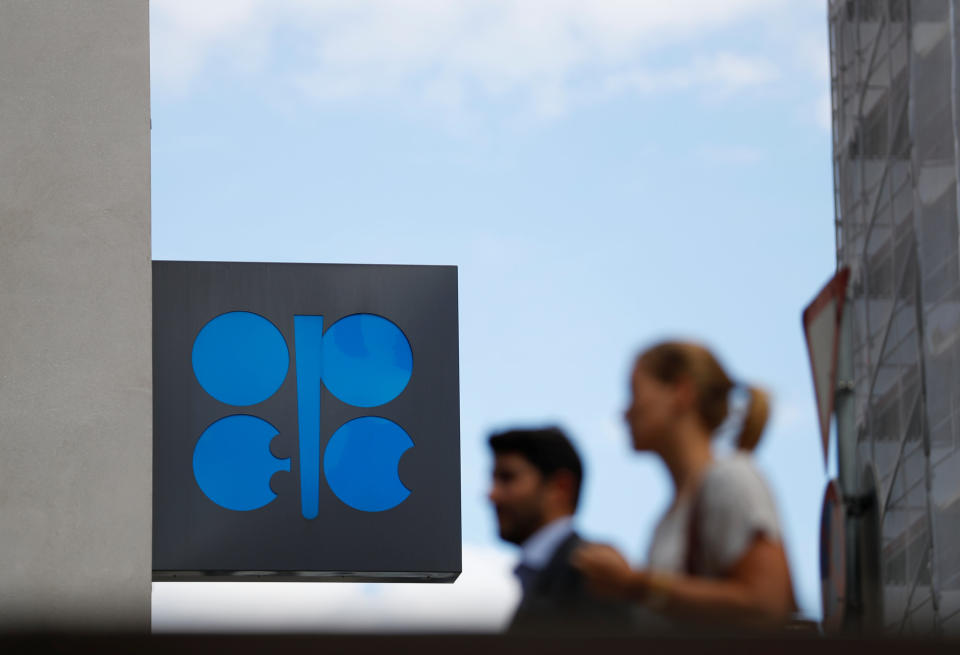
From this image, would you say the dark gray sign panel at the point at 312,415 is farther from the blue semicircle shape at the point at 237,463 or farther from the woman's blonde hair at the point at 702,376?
the woman's blonde hair at the point at 702,376

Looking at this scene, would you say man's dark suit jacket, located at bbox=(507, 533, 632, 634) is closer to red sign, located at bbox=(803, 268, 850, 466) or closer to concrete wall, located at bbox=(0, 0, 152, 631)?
red sign, located at bbox=(803, 268, 850, 466)

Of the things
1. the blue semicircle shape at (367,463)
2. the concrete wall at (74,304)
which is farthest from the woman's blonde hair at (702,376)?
the blue semicircle shape at (367,463)

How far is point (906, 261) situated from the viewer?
2628cm

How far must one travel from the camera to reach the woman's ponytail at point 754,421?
323 centimetres

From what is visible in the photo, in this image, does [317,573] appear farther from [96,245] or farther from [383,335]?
[96,245]

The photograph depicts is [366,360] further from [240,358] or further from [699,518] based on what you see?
[699,518]

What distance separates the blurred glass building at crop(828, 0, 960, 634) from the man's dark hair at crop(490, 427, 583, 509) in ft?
56.9

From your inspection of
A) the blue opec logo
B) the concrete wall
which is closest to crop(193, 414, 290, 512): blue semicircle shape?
the blue opec logo

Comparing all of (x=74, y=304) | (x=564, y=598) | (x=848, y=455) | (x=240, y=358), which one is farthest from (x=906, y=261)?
(x=564, y=598)

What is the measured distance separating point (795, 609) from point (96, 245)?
492 inches

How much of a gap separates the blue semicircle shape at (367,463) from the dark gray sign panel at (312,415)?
2 centimetres

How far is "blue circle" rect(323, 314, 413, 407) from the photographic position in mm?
22312

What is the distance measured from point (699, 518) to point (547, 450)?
1.70 feet

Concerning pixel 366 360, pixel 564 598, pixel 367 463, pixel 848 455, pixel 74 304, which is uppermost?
pixel 74 304
